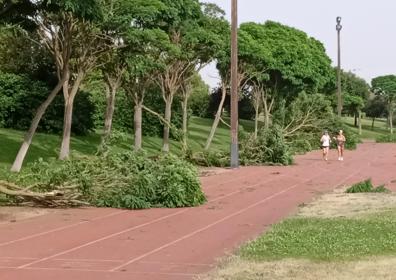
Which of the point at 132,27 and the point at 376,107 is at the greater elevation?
the point at 132,27

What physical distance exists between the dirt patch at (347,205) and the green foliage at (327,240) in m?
1.28

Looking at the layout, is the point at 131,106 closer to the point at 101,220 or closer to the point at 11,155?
the point at 11,155

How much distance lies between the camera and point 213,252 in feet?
33.2

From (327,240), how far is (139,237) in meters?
3.19

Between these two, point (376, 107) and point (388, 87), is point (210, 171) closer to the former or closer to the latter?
point (388, 87)

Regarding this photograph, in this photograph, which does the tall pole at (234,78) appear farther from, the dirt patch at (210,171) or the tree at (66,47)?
the tree at (66,47)

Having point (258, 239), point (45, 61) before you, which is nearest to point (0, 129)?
point (45, 61)

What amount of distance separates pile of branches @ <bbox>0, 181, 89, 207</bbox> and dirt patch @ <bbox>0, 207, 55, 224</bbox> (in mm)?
237

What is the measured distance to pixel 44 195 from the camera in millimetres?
15094

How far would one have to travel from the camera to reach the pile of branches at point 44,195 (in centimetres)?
1507

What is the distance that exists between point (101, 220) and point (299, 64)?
41472 millimetres

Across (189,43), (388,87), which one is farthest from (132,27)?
(388,87)

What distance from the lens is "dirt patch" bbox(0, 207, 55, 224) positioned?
552 inches

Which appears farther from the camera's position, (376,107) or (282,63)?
(376,107)
